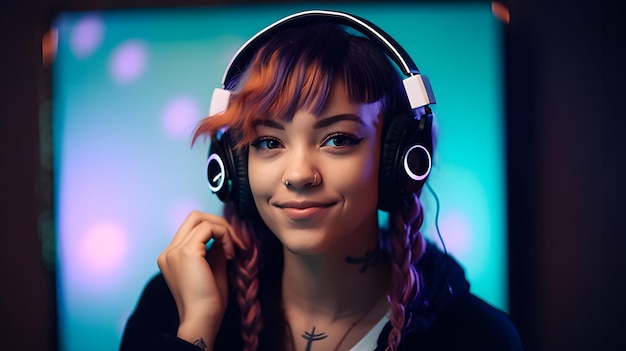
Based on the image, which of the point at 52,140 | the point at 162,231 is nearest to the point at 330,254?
the point at 162,231

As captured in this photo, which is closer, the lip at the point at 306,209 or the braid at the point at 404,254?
the lip at the point at 306,209

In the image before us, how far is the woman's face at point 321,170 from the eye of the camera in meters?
0.86

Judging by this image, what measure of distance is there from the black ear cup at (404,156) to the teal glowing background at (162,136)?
334 millimetres

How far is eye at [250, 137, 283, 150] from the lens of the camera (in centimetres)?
90

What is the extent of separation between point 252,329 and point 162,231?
1.36 ft

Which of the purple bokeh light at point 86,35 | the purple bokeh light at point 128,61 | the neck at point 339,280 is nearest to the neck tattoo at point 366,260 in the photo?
the neck at point 339,280

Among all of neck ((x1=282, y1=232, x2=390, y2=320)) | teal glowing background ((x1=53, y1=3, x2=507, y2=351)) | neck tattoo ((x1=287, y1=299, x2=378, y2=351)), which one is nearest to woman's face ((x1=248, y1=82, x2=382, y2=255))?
neck ((x1=282, y1=232, x2=390, y2=320))

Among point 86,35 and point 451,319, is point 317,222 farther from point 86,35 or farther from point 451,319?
point 86,35

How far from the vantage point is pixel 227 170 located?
3.05 ft

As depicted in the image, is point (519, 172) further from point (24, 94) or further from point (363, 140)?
point (24, 94)

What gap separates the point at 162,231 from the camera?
1.29 meters

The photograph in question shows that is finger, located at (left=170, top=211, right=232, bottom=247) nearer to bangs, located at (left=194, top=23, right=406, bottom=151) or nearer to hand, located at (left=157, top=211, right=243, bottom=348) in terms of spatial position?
hand, located at (left=157, top=211, right=243, bottom=348)

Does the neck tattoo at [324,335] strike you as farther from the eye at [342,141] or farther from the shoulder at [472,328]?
the eye at [342,141]

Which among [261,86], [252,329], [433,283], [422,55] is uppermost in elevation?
[422,55]
